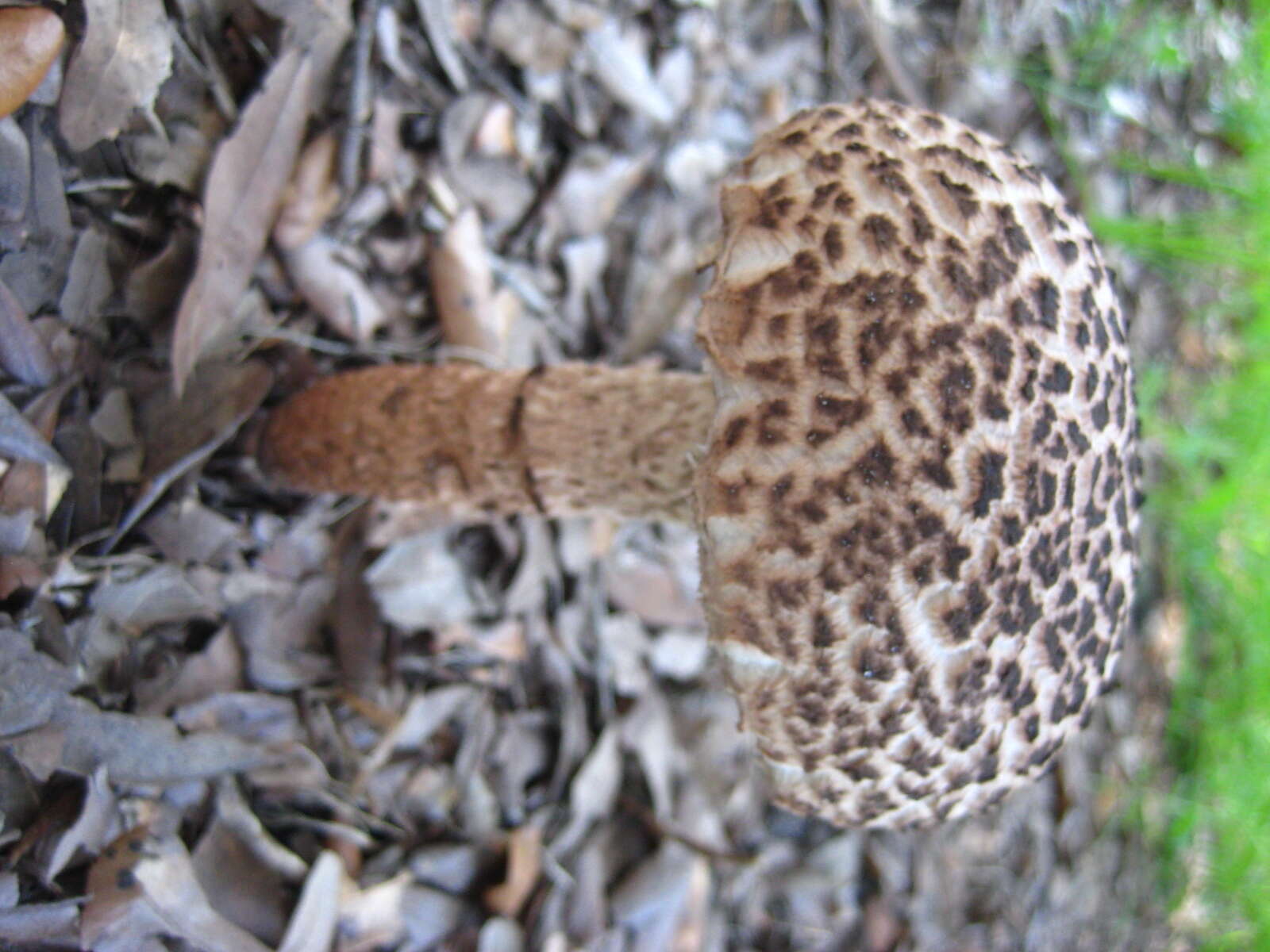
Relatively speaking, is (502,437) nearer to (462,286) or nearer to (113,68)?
(462,286)

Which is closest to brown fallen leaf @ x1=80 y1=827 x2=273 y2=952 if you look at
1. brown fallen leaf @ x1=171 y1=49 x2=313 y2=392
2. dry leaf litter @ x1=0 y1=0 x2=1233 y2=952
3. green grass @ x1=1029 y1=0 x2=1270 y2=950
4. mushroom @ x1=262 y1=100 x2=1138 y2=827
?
dry leaf litter @ x1=0 y1=0 x2=1233 y2=952

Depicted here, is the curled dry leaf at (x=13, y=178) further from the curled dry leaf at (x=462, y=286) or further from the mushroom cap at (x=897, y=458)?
the mushroom cap at (x=897, y=458)

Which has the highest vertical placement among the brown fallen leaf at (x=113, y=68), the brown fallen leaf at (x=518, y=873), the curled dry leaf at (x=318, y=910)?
the brown fallen leaf at (x=113, y=68)

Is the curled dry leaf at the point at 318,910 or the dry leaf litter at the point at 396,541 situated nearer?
the dry leaf litter at the point at 396,541

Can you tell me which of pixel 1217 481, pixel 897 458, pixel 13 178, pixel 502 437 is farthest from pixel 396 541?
pixel 1217 481

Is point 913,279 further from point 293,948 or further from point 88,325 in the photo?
point 293,948

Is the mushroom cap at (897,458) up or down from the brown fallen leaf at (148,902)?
up

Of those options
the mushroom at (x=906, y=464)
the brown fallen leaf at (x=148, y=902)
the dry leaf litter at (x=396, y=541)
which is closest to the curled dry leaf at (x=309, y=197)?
the dry leaf litter at (x=396, y=541)

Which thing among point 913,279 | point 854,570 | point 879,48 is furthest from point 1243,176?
point 854,570
